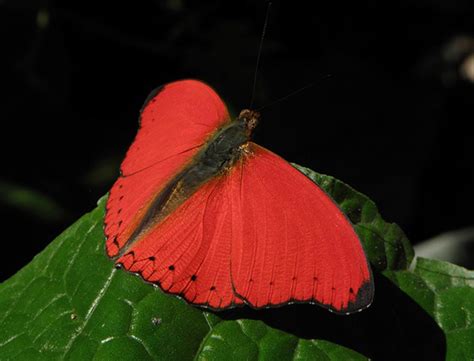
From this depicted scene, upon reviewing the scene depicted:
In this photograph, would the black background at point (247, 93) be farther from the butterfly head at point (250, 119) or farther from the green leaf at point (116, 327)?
the green leaf at point (116, 327)

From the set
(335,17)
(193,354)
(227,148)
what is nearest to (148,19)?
(335,17)

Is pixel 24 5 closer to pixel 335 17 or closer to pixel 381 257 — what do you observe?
pixel 335 17

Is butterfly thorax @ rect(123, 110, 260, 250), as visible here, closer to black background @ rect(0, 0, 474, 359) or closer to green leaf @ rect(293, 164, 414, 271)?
green leaf @ rect(293, 164, 414, 271)

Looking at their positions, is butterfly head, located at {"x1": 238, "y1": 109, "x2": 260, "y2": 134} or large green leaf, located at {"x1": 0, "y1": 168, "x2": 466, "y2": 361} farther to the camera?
butterfly head, located at {"x1": 238, "y1": 109, "x2": 260, "y2": 134}

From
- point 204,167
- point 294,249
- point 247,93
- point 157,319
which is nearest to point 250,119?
point 204,167

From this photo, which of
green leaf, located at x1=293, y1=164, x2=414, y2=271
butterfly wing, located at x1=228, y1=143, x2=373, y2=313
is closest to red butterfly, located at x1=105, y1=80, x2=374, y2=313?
butterfly wing, located at x1=228, y1=143, x2=373, y2=313

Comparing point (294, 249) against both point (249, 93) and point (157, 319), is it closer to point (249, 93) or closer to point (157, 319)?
point (157, 319)
